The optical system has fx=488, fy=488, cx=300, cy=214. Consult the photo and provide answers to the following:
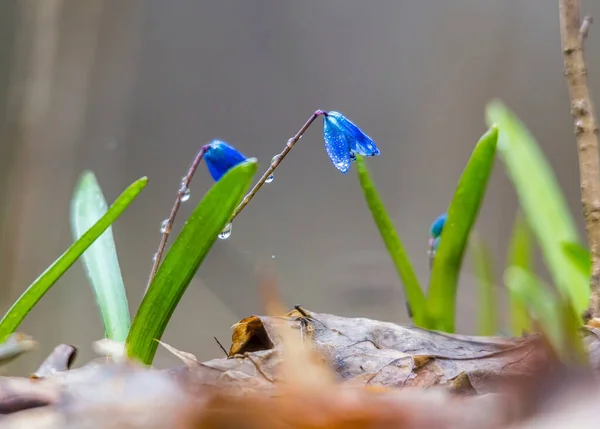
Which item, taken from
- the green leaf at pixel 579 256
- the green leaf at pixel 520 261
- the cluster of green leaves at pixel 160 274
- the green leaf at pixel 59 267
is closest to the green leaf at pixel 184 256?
the cluster of green leaves at pixel 160 274

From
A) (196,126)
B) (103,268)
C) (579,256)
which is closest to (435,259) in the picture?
(579,256)

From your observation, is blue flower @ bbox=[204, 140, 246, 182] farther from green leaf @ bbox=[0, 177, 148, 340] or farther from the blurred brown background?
the blurred brown background

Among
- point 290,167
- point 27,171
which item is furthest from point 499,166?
point 27,171

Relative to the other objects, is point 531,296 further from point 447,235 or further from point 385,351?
point 385,351

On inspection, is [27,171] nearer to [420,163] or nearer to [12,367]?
[12,367]

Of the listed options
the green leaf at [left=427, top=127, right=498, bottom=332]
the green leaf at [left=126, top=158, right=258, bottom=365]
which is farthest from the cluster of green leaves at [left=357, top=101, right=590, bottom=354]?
the green leaf at [left=126, top=158, right=258, bottom=365]

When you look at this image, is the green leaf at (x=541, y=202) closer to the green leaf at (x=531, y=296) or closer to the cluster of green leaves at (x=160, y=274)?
the green leaf at (x=531, y=296)
